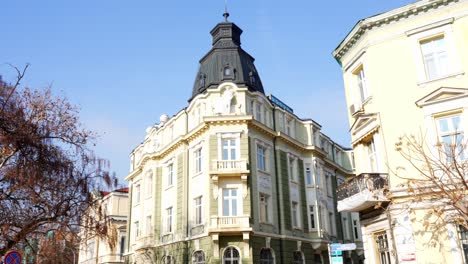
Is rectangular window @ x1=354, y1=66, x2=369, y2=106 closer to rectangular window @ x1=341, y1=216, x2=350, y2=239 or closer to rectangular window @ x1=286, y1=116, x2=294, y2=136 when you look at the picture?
rectangular window @ x1=286, y1=116, x2=294, y2=136

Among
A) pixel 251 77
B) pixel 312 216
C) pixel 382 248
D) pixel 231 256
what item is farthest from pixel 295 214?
pixel 382 248

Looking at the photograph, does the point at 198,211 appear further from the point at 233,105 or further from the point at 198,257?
the point at 233,105

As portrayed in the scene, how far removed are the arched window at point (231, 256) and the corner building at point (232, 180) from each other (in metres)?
0.06

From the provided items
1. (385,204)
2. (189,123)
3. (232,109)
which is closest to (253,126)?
(232,109)

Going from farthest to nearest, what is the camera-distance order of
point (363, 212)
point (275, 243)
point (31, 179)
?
point (275, 243), point (363, 212), point (31, 179)

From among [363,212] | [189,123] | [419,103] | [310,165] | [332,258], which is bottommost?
[332,258]

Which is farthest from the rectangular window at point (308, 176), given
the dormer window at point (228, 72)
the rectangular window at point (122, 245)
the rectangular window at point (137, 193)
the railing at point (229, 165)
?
the rectangular window at point (122, 245)

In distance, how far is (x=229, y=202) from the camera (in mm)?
27656

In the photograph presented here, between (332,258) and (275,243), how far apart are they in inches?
502

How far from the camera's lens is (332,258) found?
52.4 ft

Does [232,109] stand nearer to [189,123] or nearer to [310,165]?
[189,123]

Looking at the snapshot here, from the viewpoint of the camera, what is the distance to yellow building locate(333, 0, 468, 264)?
49.7 feet

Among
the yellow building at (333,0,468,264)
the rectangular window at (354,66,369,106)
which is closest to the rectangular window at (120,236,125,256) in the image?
the yellow building at (333,0,468,264)

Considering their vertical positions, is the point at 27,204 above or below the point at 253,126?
below
